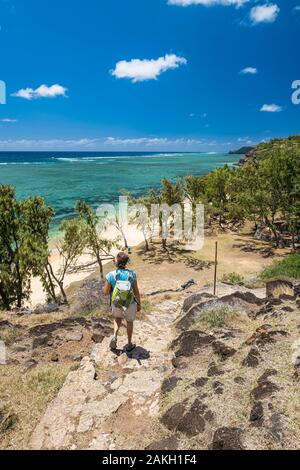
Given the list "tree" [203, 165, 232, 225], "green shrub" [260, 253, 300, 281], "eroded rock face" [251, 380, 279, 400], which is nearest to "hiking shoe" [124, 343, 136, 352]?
"eroded rock face" [251, 380, 279, 400]

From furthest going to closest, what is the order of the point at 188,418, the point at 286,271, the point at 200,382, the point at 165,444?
the point at 286,271, the point at 200,382, the point at 188,418, the point at 165,444

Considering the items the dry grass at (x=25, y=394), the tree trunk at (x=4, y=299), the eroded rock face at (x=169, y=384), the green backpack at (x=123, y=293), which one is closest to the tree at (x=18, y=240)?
the tree trunk at (x=4, y=299)

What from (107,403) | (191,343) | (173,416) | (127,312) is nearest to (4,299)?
(127,312)

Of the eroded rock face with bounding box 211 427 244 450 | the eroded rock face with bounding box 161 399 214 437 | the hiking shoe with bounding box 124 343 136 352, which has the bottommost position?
the hiking shoe with bounding box 124 343 136 352

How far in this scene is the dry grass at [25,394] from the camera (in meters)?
5.68

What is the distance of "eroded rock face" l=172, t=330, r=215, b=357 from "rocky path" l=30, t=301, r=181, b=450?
349 mm

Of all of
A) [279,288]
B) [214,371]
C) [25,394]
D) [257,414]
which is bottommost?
[25,394]

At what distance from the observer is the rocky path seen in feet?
17.8

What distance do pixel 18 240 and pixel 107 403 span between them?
15858 millimetres

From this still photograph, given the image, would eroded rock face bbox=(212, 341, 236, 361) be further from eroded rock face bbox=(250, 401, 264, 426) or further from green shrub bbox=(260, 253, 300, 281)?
green shrub bbox=(260, 253, 300, 281)

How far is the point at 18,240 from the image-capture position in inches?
795

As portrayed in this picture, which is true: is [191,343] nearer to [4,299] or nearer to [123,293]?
[123,293]
